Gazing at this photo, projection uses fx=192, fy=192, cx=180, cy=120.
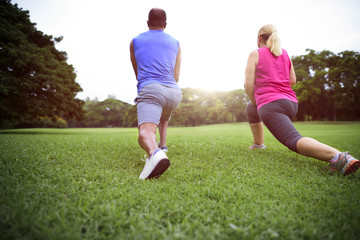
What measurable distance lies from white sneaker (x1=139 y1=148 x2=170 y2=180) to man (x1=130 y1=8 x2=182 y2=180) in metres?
0.03

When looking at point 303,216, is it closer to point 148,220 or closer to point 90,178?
point 148,220

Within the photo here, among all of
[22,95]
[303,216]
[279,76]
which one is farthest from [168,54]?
[22,95]

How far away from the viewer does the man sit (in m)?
2.57

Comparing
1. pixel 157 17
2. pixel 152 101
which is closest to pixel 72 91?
pixel 157 17

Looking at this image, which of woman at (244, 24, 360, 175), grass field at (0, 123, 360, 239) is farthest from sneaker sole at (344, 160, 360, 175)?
woman at (244, 24, 360, 175)

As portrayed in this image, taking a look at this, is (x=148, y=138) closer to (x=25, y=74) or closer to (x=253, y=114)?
(x=253, y=114)

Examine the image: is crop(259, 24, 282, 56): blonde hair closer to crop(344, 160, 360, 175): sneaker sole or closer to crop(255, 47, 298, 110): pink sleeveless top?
crop(255, 47, 298, 110): pink sleeveless top

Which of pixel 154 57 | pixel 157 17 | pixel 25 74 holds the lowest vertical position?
pixel 154 57

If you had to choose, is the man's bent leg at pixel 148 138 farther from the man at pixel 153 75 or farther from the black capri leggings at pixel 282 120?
the black capri leggings at pixel 282 120

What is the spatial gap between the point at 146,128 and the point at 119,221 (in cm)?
134

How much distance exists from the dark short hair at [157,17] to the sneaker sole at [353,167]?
3169 mm

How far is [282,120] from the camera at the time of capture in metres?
2.78

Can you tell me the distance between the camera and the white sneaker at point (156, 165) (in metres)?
2.20

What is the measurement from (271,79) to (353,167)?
1565mm
